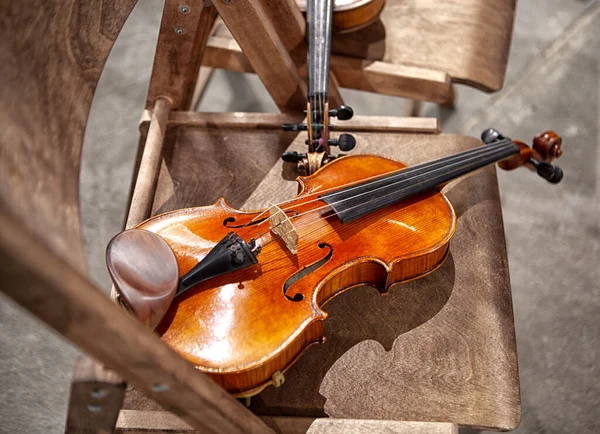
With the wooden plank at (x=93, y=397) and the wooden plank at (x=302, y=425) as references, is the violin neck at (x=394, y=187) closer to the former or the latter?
the wooden plank at (x=302, y=425)

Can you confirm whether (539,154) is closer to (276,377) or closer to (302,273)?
(302,273)

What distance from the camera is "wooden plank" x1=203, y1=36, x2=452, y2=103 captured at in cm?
144

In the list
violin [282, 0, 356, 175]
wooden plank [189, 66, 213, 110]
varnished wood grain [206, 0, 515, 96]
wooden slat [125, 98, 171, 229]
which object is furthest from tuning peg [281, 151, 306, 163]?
wooden plank [189, 66, 213, 110]

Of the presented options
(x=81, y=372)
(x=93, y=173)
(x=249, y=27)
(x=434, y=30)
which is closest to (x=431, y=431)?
(x=81, y=372)

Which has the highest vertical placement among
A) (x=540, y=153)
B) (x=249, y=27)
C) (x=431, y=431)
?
(x=249, y=27)

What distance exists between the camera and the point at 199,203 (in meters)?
1.24

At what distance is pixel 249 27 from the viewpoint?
120cm

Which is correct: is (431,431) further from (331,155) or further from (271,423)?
(331,155)

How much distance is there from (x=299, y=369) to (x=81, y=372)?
396 mm

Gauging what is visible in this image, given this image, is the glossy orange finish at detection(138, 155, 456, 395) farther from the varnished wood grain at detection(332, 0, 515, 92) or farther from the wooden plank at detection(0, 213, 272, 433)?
the varnished wood grain at detection(332, 0, 515, 92)

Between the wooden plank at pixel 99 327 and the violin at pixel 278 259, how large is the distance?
0.11m

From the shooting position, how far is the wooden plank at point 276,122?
1347mm

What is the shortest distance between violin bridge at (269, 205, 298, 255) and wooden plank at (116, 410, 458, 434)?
25 centimetres

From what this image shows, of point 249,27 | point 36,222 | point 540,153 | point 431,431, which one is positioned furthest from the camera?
point 540,153
